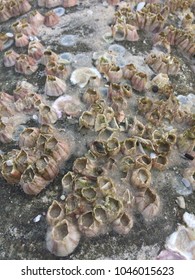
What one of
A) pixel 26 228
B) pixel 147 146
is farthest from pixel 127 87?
pixel 26 228

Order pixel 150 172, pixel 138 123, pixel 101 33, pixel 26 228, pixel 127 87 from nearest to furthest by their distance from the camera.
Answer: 1. pixel 26 228
2. pixel 150 172
3. pixel 138 123
4. pixel 127 87
5. pixel 101 33

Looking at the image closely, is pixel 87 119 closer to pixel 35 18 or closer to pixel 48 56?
pixel 48 56

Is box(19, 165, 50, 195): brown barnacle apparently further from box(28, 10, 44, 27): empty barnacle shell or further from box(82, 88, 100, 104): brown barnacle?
box(28, 10, 44, 27): empty barnacle shell

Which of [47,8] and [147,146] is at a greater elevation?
[47,8]

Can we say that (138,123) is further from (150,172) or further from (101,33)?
(101,33)

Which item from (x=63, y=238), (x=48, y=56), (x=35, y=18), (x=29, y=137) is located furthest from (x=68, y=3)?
(x=63, y=238)

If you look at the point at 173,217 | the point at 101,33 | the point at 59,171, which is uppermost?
the point at 101,33

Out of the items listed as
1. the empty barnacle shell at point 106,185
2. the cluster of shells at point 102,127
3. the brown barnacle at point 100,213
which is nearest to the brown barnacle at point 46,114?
the cluster of shells at point 102,127
